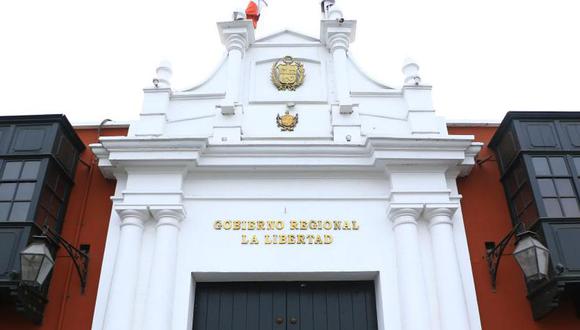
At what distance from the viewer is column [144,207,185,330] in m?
7.72

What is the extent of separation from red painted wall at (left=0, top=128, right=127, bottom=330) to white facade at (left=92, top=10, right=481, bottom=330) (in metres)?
0.25

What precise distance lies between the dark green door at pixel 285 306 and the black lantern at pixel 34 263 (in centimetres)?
233

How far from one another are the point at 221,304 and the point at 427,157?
3.98 m

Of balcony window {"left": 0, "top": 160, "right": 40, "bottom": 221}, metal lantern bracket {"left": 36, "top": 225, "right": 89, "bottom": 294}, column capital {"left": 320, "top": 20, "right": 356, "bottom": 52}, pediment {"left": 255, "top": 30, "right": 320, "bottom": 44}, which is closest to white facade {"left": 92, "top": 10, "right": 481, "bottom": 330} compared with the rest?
metal lantern bracket {"left": 36, "top": 225, "right": 89, "bottom": 294}

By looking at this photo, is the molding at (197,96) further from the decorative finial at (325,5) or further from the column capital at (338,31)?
the decorative finial at (325,5)

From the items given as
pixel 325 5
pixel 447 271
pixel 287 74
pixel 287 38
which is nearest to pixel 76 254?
pixel 287 74

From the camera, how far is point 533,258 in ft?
22.9

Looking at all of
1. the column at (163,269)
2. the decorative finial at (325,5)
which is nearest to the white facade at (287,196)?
Result: the column at (163,269)

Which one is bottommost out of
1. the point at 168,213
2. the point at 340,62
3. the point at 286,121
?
the point at 168,213

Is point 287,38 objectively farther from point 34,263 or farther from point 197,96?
point 34,263

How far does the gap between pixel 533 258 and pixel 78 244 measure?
6767mm

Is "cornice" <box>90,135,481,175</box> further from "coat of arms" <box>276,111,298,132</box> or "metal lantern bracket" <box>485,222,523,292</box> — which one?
"metal lantern bracket" <box>485,222,523,292</box>

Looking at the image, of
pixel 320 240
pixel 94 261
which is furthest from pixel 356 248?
pixel 94 261

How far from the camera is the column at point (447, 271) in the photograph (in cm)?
770
